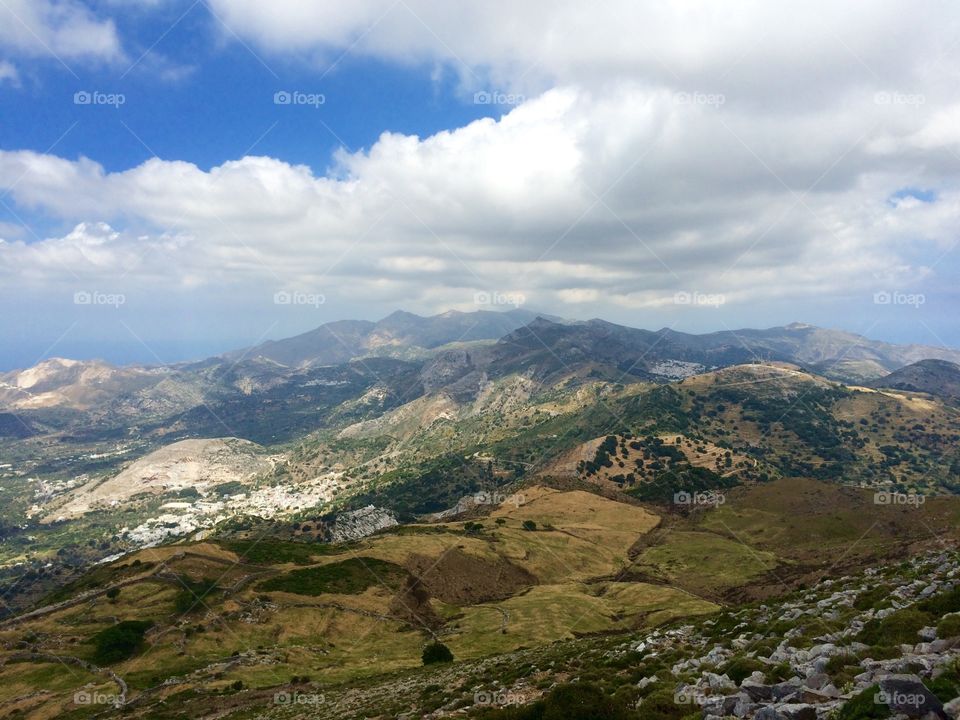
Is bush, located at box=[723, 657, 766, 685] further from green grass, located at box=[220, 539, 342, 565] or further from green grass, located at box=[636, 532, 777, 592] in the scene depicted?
green grass, located at box=[220, 539, 342, 565]

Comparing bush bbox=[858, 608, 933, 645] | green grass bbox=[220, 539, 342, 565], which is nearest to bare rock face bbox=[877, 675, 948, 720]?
bush bbox=[858, 608, 933, 645]

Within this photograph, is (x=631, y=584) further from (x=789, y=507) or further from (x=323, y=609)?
(x=789, y=507)

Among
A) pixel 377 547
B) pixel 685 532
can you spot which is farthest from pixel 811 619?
pixel 685 532

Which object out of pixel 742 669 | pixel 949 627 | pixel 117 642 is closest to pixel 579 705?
pixel 742 669

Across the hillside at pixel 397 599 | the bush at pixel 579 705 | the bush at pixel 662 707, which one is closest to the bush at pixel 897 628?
the bush at pixel 662 707

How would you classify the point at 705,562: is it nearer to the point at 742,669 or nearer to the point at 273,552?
the point at 273,552

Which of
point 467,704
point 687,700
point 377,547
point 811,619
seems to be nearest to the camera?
point 687,700

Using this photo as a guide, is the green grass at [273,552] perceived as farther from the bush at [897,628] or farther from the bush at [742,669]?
the bush at [897,628]

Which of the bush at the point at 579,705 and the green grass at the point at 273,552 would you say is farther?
the green grass at the point at 273,552
